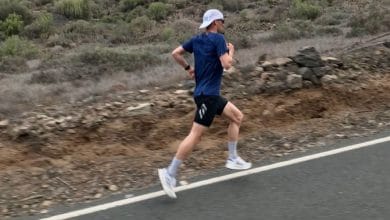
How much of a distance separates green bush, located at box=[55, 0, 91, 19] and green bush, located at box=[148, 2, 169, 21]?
3426 millimetres

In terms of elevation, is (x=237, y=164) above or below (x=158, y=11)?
above

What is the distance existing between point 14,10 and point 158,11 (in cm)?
713

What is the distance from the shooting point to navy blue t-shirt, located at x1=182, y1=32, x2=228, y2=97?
6.21 metres

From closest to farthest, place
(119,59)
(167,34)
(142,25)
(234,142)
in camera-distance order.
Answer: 1. (234,142)
2. (119,59)
3. (167,34)
4. (142,25)

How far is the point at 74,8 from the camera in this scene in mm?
30797

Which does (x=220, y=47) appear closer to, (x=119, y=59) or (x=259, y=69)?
(x=259, y=69)

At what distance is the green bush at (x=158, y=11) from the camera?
30111 millimetres

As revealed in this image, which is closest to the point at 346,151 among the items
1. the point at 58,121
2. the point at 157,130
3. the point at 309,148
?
the point at 309,148

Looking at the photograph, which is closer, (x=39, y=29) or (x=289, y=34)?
(x=289, y=34)

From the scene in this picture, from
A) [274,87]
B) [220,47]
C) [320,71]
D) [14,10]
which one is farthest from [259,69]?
[14,10]

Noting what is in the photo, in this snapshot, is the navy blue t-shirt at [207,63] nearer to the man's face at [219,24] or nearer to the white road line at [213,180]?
the man's face at [219,24]

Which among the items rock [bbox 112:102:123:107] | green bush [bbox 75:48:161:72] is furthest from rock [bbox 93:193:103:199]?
green bush [bbox 75:48:161:72]

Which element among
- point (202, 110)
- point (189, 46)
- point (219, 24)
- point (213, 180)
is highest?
point (219, 24)

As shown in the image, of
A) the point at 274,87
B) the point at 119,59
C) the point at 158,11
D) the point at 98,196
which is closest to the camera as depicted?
the point at 98,196
